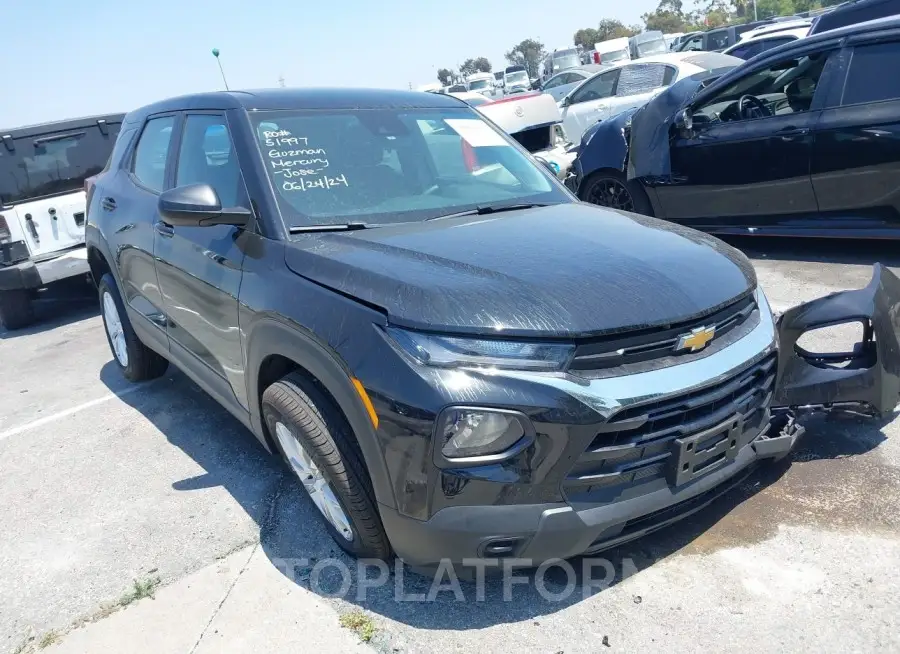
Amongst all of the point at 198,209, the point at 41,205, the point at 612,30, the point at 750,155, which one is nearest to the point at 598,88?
the point at 750,155

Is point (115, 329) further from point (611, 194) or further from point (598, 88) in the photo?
point (598, 88)

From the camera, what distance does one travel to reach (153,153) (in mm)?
4223

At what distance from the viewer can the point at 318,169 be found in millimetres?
3102

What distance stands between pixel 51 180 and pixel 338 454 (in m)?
6.00

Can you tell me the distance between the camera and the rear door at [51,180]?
21.9 feet

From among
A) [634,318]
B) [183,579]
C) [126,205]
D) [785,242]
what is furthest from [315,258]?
[785,242]

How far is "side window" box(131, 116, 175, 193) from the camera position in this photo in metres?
4.00

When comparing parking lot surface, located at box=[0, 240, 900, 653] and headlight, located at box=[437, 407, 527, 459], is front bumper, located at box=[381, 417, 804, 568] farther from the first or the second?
parking lot surface, located at box=[0, 240, 900, 653]

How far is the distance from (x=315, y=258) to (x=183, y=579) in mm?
1367

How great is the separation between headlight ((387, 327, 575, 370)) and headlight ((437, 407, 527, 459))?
6.1 inches

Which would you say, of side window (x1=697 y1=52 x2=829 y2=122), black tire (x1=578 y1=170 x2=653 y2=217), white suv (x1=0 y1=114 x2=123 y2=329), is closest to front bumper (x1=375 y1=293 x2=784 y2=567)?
side window (x1=697 y1=52 x2=829 y2=122)

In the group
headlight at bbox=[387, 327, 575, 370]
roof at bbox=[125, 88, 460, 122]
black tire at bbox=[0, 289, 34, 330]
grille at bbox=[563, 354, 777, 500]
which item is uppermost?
roof at bbox=[125, 88, 460, 122]

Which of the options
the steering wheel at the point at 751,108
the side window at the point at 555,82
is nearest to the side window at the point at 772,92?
the steering wheel at the point at 751,108

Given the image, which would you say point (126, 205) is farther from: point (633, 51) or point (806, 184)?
point (633, 51)
